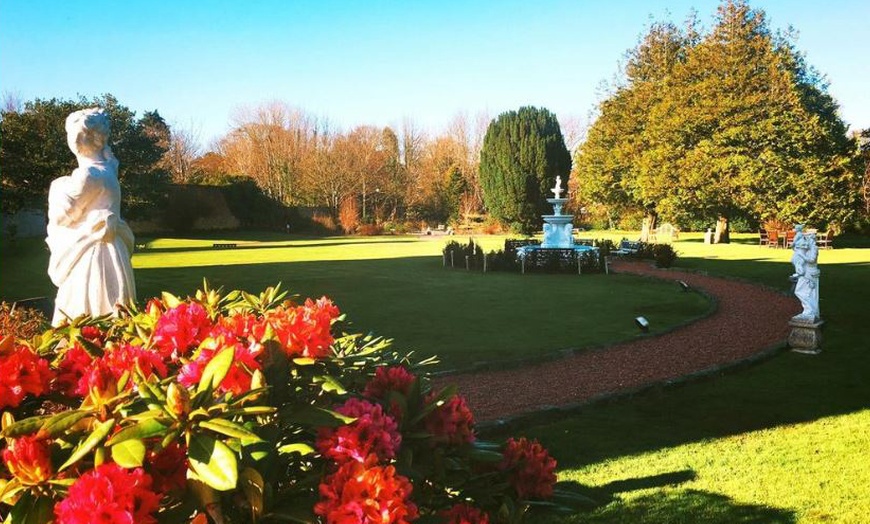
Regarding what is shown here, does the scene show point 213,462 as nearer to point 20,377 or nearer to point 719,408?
point 20,377

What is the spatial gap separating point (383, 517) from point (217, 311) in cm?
138

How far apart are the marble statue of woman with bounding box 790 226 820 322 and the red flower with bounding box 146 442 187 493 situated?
958cm

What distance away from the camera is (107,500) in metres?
1.16

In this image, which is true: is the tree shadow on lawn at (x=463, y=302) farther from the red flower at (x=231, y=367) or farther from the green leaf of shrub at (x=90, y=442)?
the green leaf of shrub at (x=90, y=442)

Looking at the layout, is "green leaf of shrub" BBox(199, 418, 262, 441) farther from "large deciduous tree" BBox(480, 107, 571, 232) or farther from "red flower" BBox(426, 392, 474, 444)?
"large deciduous tree" BBox(480, 107, 571, 232)

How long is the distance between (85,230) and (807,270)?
31.0 ft

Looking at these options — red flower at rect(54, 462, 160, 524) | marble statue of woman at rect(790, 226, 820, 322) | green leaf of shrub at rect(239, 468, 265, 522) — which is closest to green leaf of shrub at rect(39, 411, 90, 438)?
red flower at rect(54, 462, 160, 524)

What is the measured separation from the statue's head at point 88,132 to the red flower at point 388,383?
4416 millimetres

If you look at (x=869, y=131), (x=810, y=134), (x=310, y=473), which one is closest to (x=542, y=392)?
(x=310, y=473)

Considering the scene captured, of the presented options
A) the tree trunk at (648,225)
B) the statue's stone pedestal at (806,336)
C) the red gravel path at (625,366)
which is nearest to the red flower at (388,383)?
the red gravel path at (625,366)

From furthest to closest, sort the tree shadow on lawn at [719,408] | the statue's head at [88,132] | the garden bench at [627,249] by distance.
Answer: the garden bench at [627,249] < the tree shadow on lawn at [719,408] < the statue's head at [88,132]

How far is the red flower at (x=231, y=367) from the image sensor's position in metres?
1.48

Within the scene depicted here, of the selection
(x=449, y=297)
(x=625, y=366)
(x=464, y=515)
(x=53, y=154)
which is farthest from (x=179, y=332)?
(x=53, y=154)

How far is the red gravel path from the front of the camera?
6.99m
